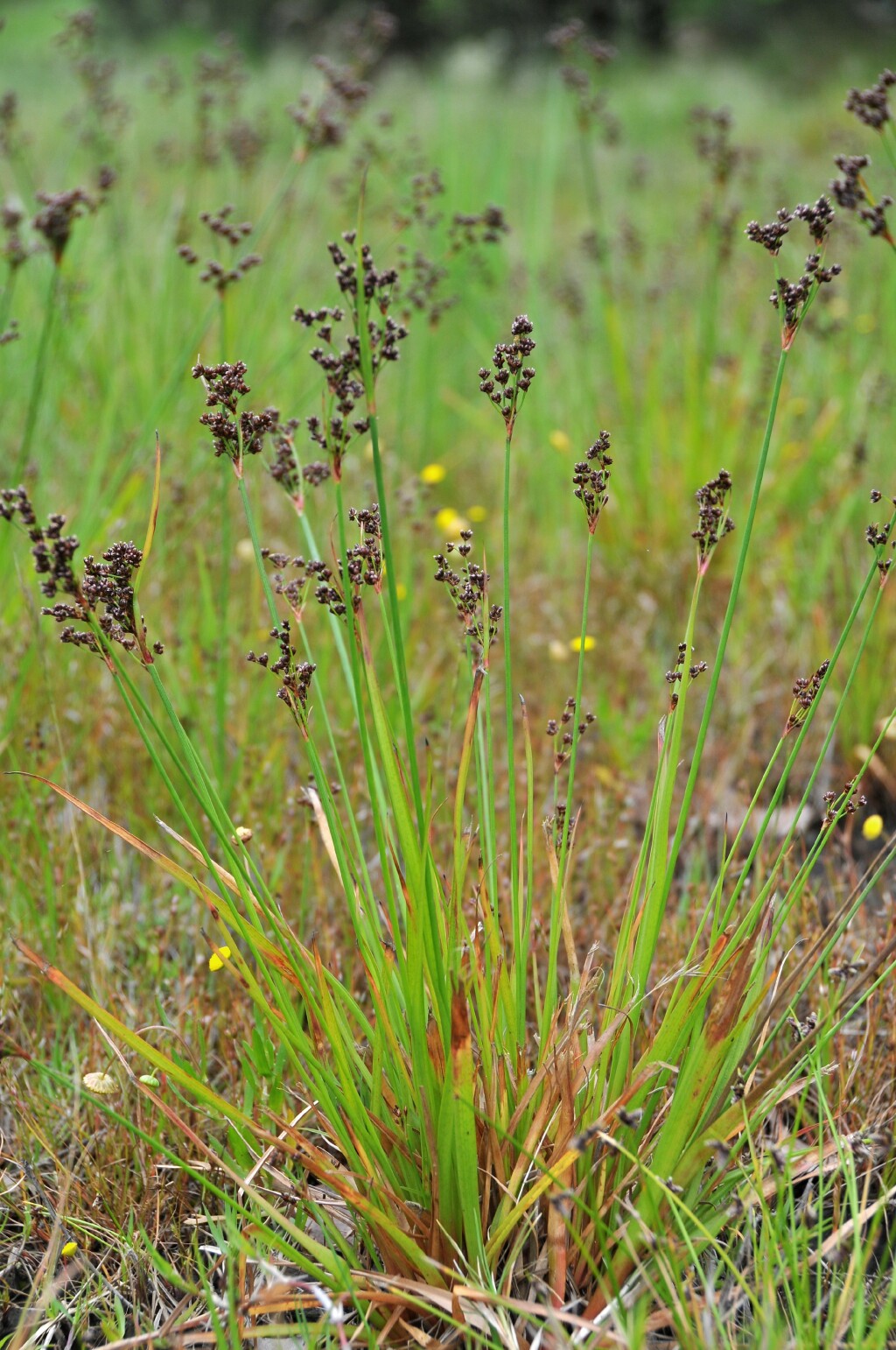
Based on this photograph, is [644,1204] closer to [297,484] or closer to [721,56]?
[297,484]

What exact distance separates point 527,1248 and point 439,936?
0.42 m

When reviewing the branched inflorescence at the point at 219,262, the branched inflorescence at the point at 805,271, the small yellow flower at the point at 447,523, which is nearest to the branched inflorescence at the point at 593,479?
the branched inflorescence at the point at 805,271

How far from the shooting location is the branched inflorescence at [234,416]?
3.65ft

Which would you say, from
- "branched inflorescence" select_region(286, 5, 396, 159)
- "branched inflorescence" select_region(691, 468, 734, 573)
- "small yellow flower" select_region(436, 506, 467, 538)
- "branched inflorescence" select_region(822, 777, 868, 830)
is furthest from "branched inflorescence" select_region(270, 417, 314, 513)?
"small yellow flower" select_region(436, 506, 467, 538)

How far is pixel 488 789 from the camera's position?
1282 mm

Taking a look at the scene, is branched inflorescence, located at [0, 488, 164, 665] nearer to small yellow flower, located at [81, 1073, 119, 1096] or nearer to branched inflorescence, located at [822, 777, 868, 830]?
small yellow flower, located at [81, 1073, 119, 1096]

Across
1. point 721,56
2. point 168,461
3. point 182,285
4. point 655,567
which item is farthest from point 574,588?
point 721,56

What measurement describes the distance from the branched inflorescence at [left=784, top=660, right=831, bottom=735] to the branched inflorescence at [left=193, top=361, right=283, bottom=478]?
655mm

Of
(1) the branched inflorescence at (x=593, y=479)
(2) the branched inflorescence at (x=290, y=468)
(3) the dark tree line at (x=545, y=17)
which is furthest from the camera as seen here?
(3) the dark tree line at (x=545, y=17)

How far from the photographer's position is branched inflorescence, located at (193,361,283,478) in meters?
1.11

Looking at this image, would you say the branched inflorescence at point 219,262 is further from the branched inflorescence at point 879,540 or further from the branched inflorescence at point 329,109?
the branched inflorescence at point 879,540

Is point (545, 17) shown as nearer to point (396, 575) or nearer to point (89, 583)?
point (396, 575)

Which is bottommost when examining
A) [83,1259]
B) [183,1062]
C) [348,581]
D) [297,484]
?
[83,1259]

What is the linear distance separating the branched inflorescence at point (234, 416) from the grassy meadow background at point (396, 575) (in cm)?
24
